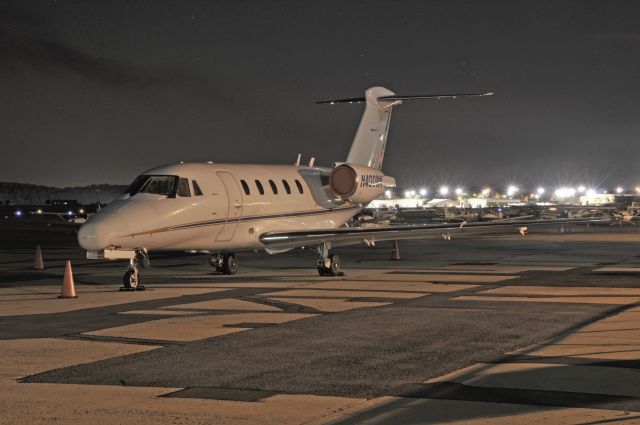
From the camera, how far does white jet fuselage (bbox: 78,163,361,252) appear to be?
18.4m

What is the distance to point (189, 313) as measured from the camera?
14.3m

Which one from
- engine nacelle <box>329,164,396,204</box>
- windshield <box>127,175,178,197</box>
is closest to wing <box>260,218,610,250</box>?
engine nacelle <box>329,164,396,204</box>

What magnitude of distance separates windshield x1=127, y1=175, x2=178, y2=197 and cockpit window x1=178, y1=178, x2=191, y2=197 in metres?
0.12

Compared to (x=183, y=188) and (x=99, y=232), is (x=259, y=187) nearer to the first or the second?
(x=183, y=188)

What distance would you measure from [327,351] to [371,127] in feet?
57.8

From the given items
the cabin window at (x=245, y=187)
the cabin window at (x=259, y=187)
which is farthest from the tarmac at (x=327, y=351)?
the cabin window at (x=259, y=187)

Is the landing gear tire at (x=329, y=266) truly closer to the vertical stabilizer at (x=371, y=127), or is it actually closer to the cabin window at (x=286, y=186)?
the cabin window at (x=286, y=186)

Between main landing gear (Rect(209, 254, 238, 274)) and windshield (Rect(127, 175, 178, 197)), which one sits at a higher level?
windshield (Rect(127, 175, 178, 197))

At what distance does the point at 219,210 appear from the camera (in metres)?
20.9

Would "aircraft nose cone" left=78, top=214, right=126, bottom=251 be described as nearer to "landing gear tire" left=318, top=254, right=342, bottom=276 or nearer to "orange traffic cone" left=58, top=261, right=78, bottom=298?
"orange traffic cone" left=58, top=261, right=78, bottom=298

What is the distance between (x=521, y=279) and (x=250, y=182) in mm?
7427

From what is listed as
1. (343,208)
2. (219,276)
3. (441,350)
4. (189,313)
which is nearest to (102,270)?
(219,276)

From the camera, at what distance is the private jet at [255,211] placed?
18.7m

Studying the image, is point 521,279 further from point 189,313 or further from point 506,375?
point 506,375
